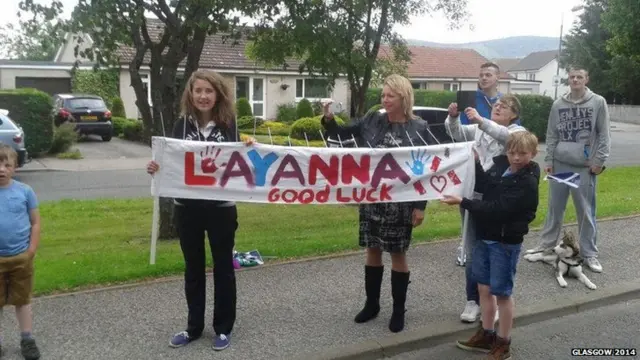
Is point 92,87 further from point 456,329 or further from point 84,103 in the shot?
point 456,329

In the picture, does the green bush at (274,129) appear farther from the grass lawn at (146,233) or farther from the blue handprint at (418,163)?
the blue handprint at (418,163)

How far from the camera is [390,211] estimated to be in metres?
4.82

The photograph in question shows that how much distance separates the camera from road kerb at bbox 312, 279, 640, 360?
454 cm

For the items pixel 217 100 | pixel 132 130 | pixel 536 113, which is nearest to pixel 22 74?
pixel 132 130

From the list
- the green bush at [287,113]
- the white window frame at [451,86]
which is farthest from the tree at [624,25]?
the white window frame at [451,86]

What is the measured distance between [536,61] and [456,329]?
9268 cm

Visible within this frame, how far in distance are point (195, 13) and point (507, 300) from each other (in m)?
5.00

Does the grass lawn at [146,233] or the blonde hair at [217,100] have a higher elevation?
the blonde hair at [217,100]

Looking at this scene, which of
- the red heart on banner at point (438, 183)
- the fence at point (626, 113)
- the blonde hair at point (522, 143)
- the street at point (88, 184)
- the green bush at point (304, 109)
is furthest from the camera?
the fence at point (626, 113)

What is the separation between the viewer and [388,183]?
507 cm

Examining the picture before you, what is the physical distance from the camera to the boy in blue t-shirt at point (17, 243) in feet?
13.5

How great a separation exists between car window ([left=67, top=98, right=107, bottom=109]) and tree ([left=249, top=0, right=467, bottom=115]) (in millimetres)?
15821

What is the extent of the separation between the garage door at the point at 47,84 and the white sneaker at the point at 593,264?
112ft

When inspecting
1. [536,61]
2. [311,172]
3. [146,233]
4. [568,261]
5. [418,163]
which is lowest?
[146,233]
